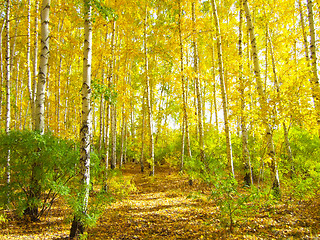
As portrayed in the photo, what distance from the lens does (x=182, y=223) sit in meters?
4.49

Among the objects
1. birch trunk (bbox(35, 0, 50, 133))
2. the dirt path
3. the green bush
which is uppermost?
birch trunk (bbox(35, 0, 50, 133))

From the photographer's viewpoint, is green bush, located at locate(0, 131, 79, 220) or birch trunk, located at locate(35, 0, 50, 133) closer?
green bush, located at locate(0, 131, 79, 220)

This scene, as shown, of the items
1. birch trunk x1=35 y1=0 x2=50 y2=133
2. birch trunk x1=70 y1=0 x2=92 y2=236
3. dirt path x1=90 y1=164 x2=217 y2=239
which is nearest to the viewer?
birch trunk x1=70 y1=0 x2=92 y2=236

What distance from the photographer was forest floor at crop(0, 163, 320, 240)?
3.76 m

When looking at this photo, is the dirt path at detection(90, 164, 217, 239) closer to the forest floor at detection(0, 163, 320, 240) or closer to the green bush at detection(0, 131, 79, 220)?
the forest floor at detection(0, 163, 320, 240)

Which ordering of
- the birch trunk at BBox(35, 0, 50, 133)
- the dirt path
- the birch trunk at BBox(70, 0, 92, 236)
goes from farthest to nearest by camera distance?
1. the birch trunk at BBox(35, 0, 50, 133)
2. the dirt path
3. the birch trunk at BBox(70, 0, 92, 236)

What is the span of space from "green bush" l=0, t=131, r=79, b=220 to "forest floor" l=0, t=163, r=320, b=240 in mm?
654

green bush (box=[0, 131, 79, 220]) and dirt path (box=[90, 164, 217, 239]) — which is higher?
green bush (box=[0, 131, 79, 220])

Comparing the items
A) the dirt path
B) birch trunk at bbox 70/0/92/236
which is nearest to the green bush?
birch trunk at bbox 70/0/92/236

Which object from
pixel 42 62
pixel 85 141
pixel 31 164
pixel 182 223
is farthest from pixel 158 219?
pixel 42 62

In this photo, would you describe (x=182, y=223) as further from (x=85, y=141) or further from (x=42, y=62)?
(x=42, y=62)

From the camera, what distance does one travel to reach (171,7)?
8742 millimetres

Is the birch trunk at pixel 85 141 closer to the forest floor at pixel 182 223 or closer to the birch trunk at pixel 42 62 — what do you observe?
the forest floor at pixel 182 223

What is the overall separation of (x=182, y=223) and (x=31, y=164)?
3398 millimetres
